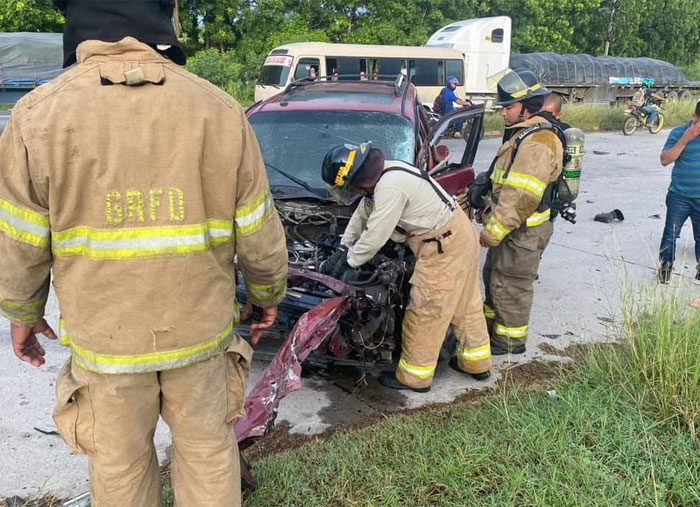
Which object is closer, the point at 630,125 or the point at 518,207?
the point at 518,207

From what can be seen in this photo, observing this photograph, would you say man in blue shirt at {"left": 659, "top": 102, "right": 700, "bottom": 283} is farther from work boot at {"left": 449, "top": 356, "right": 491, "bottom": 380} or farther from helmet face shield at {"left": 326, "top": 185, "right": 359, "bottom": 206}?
helmet face shield at {"left": 326, "top": 185, "right": 359, "bottom": 206}

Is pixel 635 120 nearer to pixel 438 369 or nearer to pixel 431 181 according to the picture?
pixel 438 369

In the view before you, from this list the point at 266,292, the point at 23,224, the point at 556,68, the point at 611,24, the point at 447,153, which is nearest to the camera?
the point at 23,224

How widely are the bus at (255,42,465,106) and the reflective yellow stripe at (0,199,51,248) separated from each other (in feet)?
45.0

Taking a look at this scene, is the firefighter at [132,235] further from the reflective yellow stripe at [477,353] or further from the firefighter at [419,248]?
the reflective yellow stripe at [477,353]

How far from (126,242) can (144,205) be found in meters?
0.11

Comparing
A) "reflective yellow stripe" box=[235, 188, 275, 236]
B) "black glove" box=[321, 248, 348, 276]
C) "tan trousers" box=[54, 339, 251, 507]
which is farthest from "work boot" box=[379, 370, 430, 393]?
"reflective yellow stripe" box=[235, 188, 275, 236]

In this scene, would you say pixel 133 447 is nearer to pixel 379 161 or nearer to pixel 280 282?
pixel 280 282

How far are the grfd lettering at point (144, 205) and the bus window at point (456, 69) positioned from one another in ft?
61.4

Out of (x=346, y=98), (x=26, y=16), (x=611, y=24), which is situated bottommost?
(x=346, y=98)

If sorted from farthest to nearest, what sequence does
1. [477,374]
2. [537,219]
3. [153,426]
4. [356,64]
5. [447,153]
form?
[356,64] → [447,153] → [537,219] → [477,374] → [153,426]

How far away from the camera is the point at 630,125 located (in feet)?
58.6

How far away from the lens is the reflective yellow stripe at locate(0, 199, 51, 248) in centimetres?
161

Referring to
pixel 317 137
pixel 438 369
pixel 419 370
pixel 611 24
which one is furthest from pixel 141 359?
pixel 611 24
